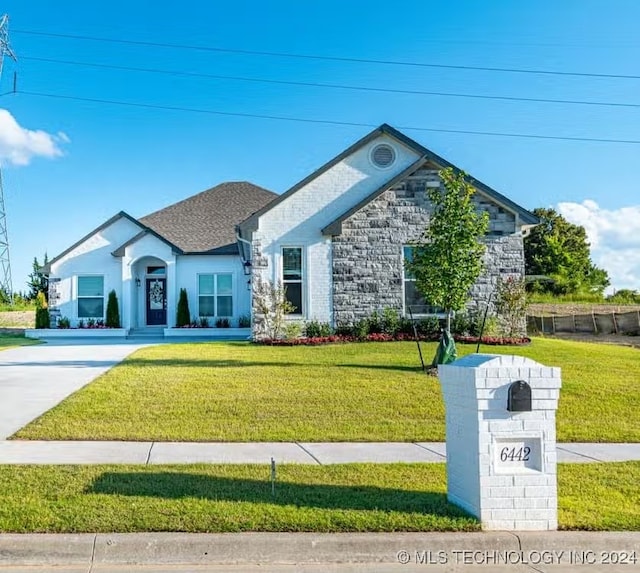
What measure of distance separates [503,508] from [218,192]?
2769cm

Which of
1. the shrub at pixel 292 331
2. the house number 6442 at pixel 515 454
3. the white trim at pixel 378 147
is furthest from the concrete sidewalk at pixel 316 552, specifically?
the white trim at pixel 378 147

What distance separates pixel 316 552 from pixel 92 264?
2364 centimetres

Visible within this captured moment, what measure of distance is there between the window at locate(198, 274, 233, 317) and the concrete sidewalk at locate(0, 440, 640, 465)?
18.1 m

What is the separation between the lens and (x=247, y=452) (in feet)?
25.7

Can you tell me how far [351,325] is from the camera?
68.1ft

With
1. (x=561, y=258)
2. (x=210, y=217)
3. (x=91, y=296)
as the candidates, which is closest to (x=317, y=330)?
(x=210, y=217)

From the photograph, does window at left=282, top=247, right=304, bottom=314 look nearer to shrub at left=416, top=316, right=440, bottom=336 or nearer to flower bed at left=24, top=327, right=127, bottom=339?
shrub at left=416, top=316, right=440, bottom=336

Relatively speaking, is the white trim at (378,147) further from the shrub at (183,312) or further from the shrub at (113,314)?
the shrub at (113,314)

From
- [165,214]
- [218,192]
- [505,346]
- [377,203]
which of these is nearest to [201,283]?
[165,214]

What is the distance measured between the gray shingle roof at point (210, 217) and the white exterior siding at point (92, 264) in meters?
1.43

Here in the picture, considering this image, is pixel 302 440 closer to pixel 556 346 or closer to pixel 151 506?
pixel 151 506

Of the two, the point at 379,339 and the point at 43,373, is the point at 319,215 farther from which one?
the point at 43,373

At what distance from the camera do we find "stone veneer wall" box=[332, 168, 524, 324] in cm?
2070

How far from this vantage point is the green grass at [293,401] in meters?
8.88
